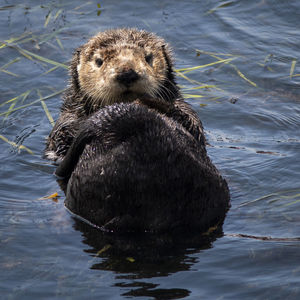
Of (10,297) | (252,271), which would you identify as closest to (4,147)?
(10,297)

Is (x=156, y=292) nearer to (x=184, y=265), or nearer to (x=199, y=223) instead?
(x=184, y=265)

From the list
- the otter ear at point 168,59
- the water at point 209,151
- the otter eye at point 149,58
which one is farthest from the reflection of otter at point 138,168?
the otter ear at point 168,59

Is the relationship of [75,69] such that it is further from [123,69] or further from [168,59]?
[123,69]

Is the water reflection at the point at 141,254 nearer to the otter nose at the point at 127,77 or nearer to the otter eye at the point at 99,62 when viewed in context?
the otter nose at the point at 127,77

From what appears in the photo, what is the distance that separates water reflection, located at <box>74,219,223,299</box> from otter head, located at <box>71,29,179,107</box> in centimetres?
120

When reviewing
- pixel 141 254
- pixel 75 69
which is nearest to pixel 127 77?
pixel 75 69

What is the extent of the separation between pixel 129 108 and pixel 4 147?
7.65ft

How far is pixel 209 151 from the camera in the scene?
6.80 metres

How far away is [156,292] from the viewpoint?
171 inches

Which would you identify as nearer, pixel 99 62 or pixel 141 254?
pixel 141 254

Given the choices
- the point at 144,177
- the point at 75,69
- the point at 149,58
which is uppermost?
the point at 149,58

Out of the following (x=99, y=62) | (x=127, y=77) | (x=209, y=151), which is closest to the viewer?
(x=127, y=77)

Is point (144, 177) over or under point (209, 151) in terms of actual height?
over

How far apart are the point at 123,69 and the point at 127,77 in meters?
0.08
